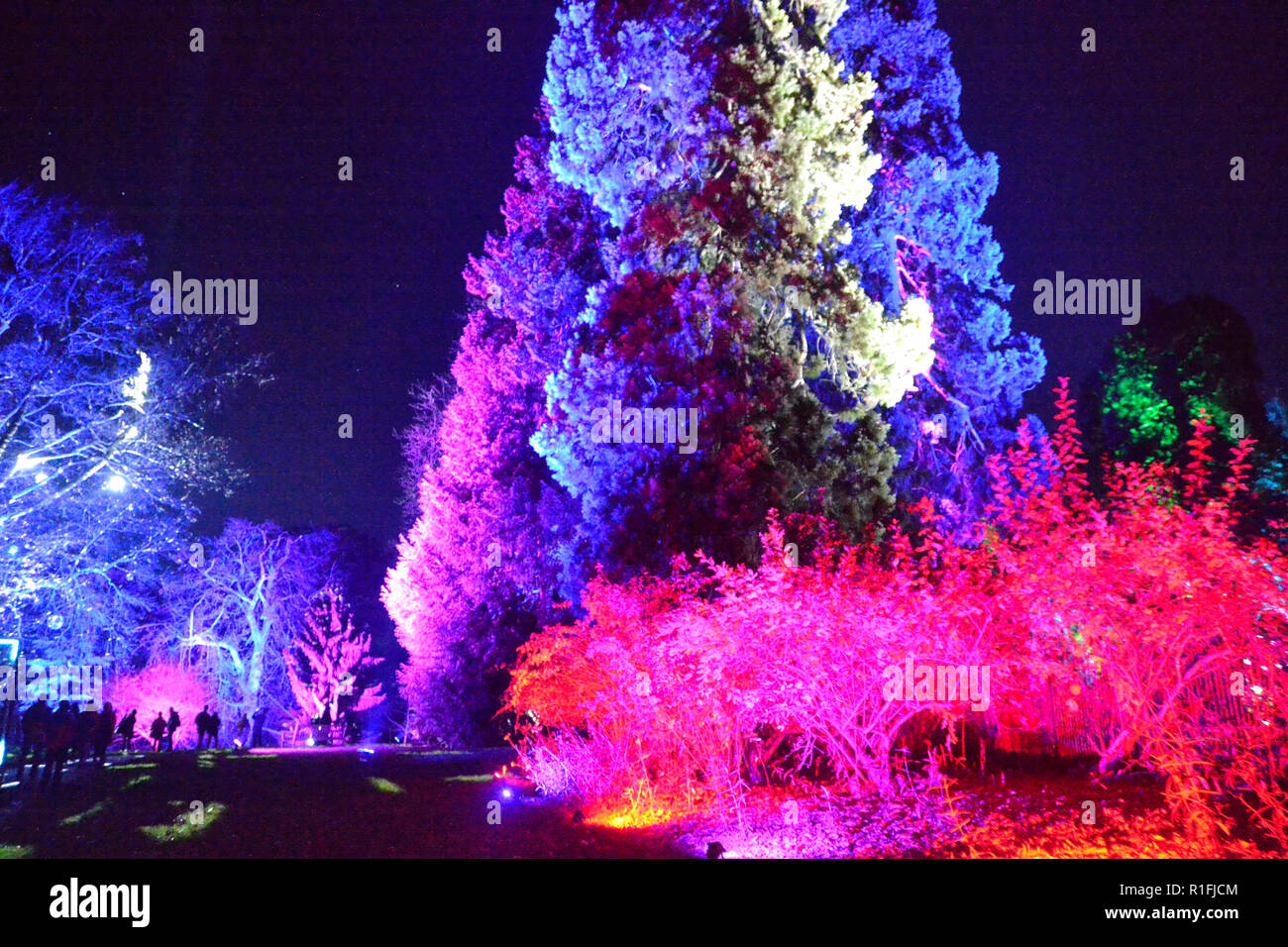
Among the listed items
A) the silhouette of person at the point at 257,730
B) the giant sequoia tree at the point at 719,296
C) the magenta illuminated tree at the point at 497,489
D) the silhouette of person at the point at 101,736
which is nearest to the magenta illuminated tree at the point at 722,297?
the giant sequoia tree at the point at 719,296

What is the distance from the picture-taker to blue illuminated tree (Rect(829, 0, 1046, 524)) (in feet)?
58.0

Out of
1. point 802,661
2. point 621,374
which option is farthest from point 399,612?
point 802,661

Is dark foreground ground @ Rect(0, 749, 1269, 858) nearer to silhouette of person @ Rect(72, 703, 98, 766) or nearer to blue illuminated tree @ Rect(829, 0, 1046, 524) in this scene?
silhouette of person @ Rect(72, 703, 98, 766)

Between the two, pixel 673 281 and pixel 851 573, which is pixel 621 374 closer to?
pixel 673 281

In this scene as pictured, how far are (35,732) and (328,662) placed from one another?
82.0 ft

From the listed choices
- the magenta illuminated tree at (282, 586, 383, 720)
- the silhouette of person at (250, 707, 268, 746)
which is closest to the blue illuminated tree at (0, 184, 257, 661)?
the silhouette of person at (250, 707, 268, 746)

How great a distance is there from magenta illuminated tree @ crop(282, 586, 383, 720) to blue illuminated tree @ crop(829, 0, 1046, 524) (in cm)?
2717

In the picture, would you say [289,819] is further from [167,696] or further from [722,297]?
[167,696]

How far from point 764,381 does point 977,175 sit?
8.12m

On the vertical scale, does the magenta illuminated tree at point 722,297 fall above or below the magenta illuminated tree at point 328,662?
above

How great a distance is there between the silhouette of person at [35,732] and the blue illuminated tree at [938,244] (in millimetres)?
14571

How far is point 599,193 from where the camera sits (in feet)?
52.3

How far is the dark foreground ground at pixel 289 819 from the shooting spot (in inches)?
336

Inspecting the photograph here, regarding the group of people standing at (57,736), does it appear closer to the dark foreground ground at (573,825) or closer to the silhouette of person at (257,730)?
the dark foreground ground at (573,825)
